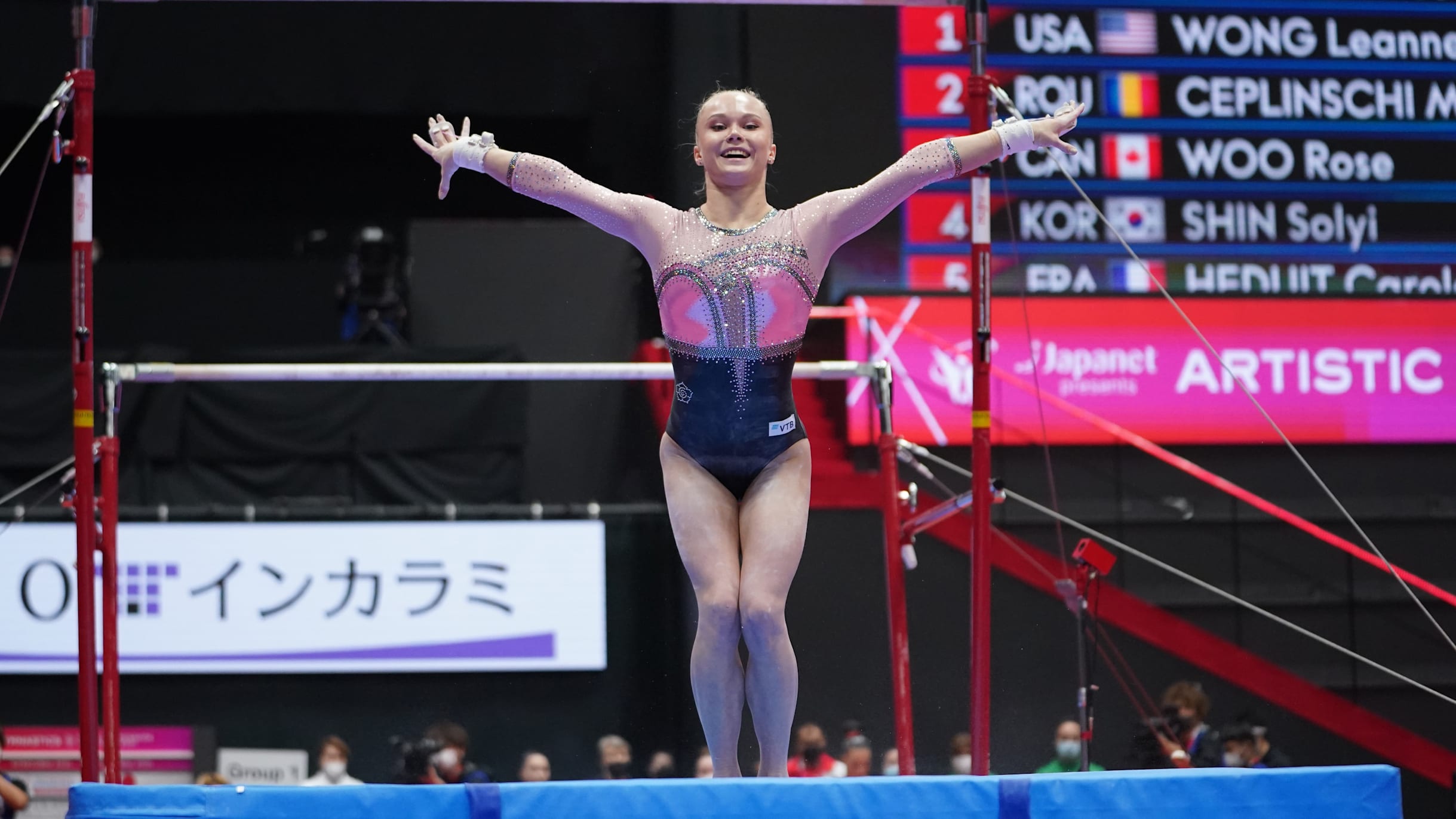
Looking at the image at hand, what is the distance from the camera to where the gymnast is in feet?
10.8

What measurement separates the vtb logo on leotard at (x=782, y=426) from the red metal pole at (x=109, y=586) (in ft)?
6.93

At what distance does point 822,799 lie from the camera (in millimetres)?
2355

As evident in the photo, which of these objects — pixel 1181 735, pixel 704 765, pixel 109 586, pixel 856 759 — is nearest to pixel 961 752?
pixel 856 759

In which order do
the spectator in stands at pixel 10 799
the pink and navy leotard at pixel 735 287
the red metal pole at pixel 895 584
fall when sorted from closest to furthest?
1. the pink and navy leotard at pixel 735 287
2. the red metal pole at pixel 895 584
3. the spectator in stands at pixel 10 799

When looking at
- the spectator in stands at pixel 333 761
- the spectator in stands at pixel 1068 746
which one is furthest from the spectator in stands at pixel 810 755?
the spectator in stands at pixel 333 761

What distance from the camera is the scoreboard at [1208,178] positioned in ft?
30.5

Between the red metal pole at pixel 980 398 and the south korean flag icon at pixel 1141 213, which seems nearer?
the red metal pole at pixel 980 398

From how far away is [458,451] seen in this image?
9.09 meters

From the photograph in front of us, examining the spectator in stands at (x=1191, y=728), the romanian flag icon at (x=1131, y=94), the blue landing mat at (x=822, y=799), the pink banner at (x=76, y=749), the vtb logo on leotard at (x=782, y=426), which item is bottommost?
the pink banner at (x=76, y=749)

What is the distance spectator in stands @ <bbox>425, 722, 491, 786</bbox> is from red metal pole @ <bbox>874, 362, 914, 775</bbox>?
9.31ft

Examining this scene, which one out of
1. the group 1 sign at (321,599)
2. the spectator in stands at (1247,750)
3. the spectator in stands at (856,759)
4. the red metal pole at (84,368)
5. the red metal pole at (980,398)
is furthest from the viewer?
the group 1 sign at (321,599)

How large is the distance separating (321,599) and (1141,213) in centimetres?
552

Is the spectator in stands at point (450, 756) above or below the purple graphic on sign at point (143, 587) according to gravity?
below

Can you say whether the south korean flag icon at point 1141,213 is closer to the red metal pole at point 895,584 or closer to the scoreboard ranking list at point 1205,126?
the scoreboard ranking list at point 1205,126
